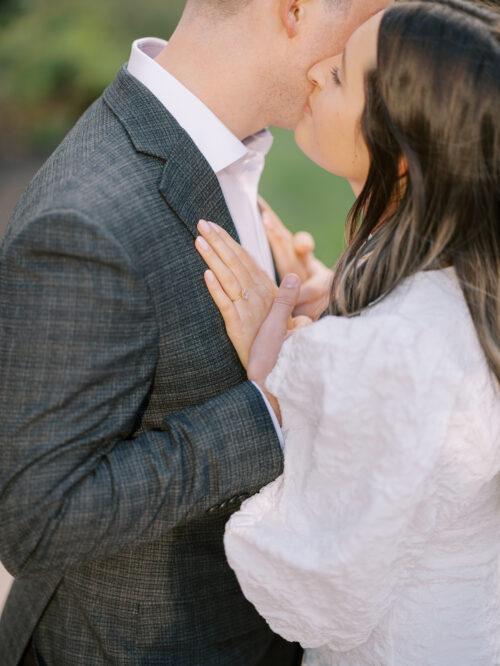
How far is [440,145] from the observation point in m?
1.72

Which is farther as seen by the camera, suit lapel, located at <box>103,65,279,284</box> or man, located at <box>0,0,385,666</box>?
suit lapel, located at <box>103,65,279,284</box>

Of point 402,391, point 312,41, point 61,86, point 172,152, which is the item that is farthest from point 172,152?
point 61,86

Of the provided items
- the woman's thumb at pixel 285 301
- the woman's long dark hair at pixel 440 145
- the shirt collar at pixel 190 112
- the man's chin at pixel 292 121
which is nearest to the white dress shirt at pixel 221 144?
the shirt collar at pixel 190 112

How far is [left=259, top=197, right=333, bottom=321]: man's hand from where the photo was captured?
2.69 m

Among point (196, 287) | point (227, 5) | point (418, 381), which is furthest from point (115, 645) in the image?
point (227, 5)

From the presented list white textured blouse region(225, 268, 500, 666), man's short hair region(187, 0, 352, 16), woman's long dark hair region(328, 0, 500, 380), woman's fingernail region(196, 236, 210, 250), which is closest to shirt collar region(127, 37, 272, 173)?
man's short hair region(187, 0, 352, 16)

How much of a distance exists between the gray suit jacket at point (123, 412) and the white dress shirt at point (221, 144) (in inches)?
2.9

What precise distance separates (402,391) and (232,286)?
1.68 ft

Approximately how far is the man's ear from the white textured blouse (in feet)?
2.76

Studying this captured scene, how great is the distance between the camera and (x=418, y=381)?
5.20 feet

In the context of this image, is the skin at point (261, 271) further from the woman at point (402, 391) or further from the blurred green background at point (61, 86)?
the blurred green background at point (61, 86)

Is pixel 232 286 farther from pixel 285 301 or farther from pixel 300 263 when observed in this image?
pixel 300 263

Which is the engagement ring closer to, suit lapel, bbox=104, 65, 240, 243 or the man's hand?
suit lapel, bbox=104, 65, 240, 243

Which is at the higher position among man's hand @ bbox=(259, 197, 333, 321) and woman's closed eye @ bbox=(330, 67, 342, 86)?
woman's closed eye @ bbox=(330, 67, 342, 86)
